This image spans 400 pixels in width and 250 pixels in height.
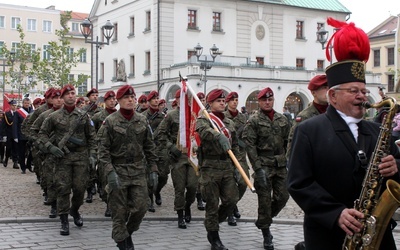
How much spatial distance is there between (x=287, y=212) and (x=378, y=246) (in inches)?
293

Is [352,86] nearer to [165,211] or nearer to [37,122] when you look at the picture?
[165,211]

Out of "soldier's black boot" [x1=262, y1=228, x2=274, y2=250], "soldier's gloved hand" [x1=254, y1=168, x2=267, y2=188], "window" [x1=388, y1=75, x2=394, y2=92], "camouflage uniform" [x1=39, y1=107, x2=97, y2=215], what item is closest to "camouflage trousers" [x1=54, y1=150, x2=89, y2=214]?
"camouflage uniform" [x1=39, y1=107, x2=97, y2=215]

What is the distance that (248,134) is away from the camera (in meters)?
8.47

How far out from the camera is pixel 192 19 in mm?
44688

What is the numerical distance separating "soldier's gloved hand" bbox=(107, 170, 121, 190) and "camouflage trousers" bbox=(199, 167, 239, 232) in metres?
1.35

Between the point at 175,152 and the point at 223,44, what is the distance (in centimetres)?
3613

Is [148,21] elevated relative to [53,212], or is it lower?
elevated

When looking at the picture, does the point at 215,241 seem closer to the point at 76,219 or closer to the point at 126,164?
the point at 126,164

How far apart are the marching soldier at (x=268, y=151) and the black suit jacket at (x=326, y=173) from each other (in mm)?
4247

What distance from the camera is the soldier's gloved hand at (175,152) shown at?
405 inches

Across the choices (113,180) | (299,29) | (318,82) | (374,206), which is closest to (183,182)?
(113,180)

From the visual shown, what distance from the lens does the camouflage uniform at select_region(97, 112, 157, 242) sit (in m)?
7.49

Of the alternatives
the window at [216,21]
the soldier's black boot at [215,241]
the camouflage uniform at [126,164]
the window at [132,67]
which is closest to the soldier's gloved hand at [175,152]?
the camouflage uniform at [126,164]

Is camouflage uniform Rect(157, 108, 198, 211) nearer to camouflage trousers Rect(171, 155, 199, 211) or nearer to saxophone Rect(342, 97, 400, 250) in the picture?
camouflage trousers Rect(171, 155, 199, 211)
